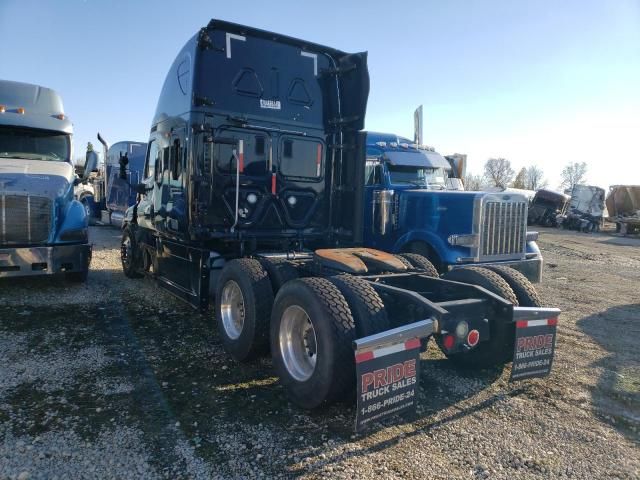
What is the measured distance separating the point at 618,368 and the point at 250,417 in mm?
3954

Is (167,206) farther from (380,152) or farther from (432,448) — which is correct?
(432,448)

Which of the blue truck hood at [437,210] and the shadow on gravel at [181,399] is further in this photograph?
the blue truck hood at [437,210]

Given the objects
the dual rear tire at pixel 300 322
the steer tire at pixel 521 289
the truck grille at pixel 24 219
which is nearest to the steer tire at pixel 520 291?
the steer tire at pixel 521 289

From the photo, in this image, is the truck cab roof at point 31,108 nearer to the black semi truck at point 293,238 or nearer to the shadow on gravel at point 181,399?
the black semi truck at point 293,238

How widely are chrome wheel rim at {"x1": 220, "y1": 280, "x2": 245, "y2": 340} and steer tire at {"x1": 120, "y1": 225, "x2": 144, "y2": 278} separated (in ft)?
12.9

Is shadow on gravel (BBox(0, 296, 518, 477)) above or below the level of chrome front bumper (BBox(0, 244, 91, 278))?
below

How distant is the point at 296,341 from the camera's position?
4020mm

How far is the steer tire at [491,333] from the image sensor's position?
418 centimetres

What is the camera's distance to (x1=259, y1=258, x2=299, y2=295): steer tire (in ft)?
15.5

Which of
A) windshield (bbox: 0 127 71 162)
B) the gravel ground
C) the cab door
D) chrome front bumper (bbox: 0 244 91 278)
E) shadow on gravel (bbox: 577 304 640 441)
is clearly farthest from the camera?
windshield (bbox: 0 127 71 162)

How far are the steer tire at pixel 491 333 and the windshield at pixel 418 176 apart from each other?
3.83m

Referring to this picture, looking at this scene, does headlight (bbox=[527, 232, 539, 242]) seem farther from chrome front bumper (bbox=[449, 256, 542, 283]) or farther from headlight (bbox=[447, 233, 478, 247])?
headlight (bbox=[447, 233, 478, 247])

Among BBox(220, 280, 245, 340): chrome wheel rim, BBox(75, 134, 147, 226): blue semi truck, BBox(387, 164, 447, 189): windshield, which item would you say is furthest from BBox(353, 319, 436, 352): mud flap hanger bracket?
BBox(75, 134, 147, 226): blue semi truck

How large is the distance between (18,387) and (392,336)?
10.9 feet
